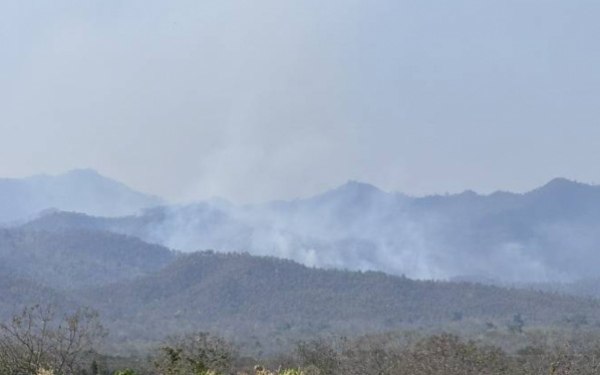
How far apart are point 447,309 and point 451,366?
455 feet

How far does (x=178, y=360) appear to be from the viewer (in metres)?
37.8

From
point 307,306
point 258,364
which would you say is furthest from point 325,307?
point 258,364

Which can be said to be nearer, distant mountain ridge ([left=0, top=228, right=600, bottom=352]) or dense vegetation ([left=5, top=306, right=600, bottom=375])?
dense vegetation ([left=5, top=306, right=600, bottom=375])

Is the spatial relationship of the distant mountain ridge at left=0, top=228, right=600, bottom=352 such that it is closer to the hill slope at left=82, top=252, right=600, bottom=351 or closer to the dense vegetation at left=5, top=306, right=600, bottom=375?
the hill slope at left=82, top=252, right=600, bottom=351

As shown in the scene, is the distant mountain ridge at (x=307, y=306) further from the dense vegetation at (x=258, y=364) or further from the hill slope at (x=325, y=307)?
the dense vegetation at (x=258, y=364)

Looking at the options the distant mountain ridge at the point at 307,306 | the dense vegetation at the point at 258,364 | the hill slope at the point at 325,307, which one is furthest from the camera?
the hill slope at the point at 325,307

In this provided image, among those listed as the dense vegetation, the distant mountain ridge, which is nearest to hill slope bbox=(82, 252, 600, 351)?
the distant mountain ridge

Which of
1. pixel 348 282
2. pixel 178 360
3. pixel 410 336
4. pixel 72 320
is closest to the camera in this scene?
pixel 178 360

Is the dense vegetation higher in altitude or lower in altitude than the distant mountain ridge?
lower

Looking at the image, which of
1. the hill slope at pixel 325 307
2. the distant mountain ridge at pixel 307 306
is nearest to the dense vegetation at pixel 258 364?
the distant mountain ridge at pixel 307 306

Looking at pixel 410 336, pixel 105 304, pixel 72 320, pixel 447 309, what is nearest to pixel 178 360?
pixel 72 320

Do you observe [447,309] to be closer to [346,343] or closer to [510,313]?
[510,313]

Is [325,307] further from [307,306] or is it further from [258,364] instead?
[258,364]

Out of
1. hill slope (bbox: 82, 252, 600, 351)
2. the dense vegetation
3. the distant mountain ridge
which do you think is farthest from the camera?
hill slope (bbox: 82, 252, 600, 351)
